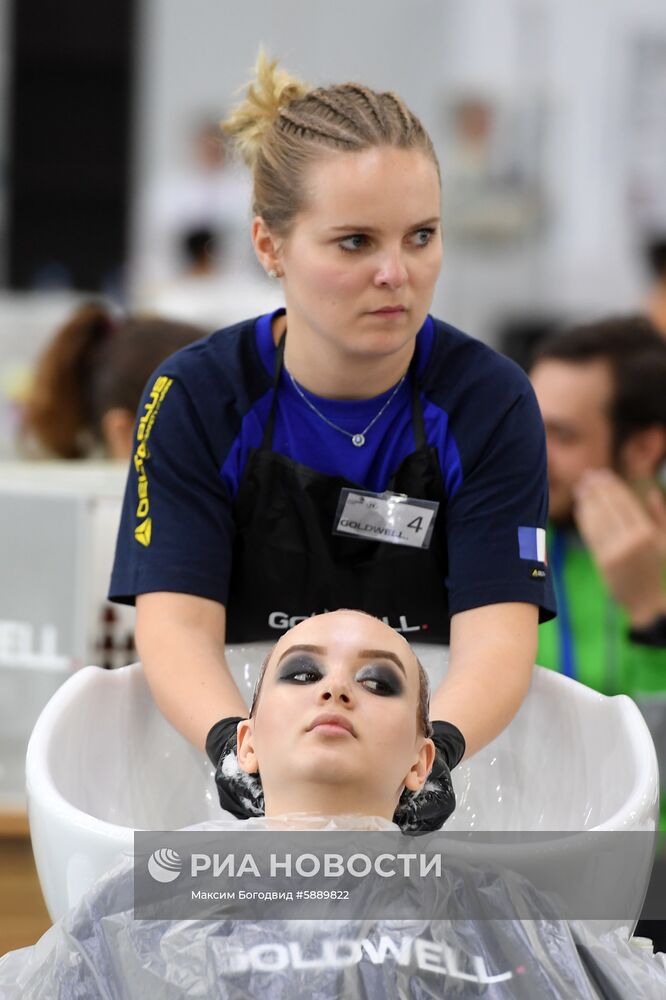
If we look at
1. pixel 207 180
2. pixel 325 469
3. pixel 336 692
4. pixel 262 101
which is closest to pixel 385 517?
pixel 325 469

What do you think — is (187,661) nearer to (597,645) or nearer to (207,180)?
(597,645)

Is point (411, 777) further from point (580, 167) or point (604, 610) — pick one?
point (580, 167)

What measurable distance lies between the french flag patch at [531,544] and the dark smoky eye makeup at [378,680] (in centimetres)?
30

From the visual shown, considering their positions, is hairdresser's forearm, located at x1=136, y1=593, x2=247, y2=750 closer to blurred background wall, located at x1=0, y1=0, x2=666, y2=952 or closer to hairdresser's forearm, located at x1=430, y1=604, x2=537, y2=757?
hairdresser's forearm, located at x1=430, y1=604, x2=537, y2=757

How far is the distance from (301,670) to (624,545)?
1196 millimetres

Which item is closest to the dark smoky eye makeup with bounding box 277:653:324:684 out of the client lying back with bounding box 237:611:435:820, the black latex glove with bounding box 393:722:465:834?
the client lying back with bounding box 237:611:435:820

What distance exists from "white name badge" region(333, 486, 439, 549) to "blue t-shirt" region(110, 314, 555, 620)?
26mm

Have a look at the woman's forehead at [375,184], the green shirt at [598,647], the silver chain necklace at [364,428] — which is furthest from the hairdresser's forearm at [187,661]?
the green shirt at [598,647]

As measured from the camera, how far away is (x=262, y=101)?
5.64 ft

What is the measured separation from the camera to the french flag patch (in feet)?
5.46

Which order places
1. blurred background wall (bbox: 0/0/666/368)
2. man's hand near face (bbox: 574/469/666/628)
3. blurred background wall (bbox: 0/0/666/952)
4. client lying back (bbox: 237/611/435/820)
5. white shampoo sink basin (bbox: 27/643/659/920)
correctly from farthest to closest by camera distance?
blurred background wall (bbox: 0/0/666/368), blurred background wall (bbox: 0/0/666/952), man's hand near face (bbox: 574/469/666/628), white shampoo sink basin (bbox: 27/643/659/920), client lying back (bbox: 237/611/435/820)

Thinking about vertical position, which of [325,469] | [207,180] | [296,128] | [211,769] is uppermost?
[296,128]

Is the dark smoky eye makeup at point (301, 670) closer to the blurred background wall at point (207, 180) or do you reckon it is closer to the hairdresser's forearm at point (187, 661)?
the hairdresser's forearm at point (187, 661)

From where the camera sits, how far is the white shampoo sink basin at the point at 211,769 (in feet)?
4.87
